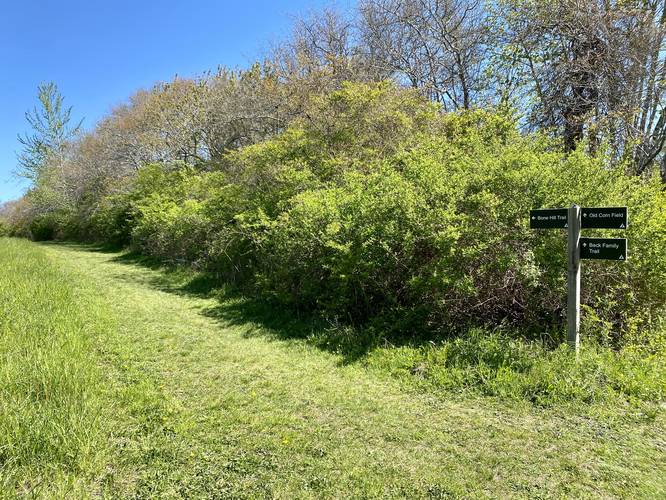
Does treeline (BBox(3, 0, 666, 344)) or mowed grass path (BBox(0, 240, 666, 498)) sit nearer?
mowed grass path (BBox(0, 240, 666, 498))

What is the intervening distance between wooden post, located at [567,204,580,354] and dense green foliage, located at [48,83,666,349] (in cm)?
38

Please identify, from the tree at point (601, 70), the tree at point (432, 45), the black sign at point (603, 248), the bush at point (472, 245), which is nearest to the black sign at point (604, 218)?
the black sign at point (603, 248)

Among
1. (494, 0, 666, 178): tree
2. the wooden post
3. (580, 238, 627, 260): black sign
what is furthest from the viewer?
(494, 0, 666, 178): tree

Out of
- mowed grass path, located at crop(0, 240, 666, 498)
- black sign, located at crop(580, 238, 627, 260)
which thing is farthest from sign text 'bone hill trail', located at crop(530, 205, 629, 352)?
mowed grass path, located at crop(0, 240, 666, 498)

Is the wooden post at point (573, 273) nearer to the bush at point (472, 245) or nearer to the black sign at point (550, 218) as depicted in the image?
the black sign at point (550, 218)

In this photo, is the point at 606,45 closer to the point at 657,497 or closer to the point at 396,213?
the point at 396,213

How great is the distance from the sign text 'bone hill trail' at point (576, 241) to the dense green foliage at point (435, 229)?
15.5 inches

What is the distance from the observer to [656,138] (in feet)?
29.4

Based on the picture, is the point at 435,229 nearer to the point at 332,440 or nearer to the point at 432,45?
the point at 332,440

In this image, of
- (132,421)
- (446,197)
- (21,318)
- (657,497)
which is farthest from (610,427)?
(21,318)

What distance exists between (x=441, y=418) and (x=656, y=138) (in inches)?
352

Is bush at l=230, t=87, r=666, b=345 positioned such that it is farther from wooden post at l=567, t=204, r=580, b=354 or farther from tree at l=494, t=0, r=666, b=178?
tree at l=494, t=0, r=666, b=178

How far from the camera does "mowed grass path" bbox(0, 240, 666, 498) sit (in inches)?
109

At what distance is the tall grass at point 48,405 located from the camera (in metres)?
2.69
